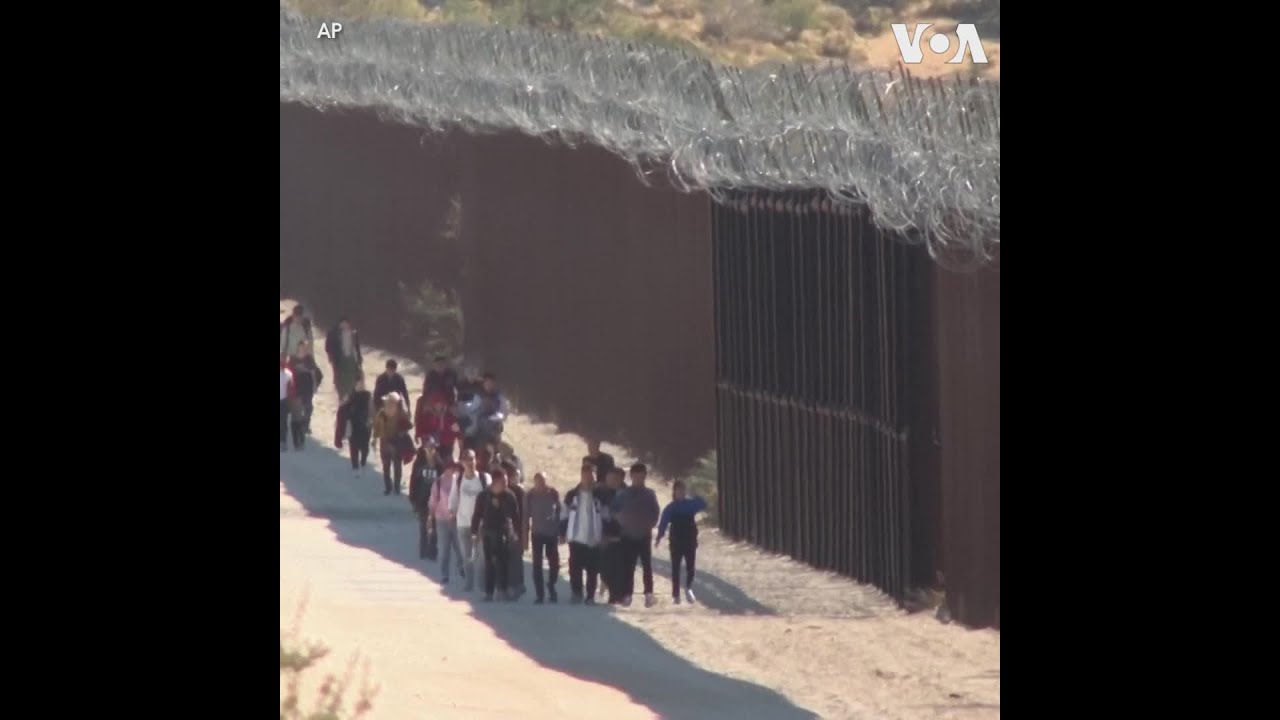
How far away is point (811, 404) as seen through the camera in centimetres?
1567

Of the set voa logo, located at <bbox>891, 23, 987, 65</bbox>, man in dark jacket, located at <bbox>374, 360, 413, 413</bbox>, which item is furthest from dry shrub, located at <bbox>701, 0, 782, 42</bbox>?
man in dark jacket, located at <bbox>374, 360, 413, 413</bbox>

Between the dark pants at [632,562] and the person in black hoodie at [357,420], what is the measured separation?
4.12 metres

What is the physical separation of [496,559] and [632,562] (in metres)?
0.86

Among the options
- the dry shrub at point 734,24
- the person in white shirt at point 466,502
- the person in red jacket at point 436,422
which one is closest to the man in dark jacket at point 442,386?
the person in red jacket at point 436,422

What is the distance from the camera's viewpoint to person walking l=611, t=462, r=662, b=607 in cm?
1360

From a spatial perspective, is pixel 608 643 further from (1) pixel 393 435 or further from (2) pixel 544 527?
(1) pixel 393 435

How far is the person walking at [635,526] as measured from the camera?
13.6 metres

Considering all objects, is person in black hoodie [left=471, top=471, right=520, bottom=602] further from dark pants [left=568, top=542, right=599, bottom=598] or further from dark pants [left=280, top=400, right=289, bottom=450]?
dark pants [left=280, top=400, right=289, bottom=450]

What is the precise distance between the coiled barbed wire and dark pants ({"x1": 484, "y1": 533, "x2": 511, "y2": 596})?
10.7 feet
